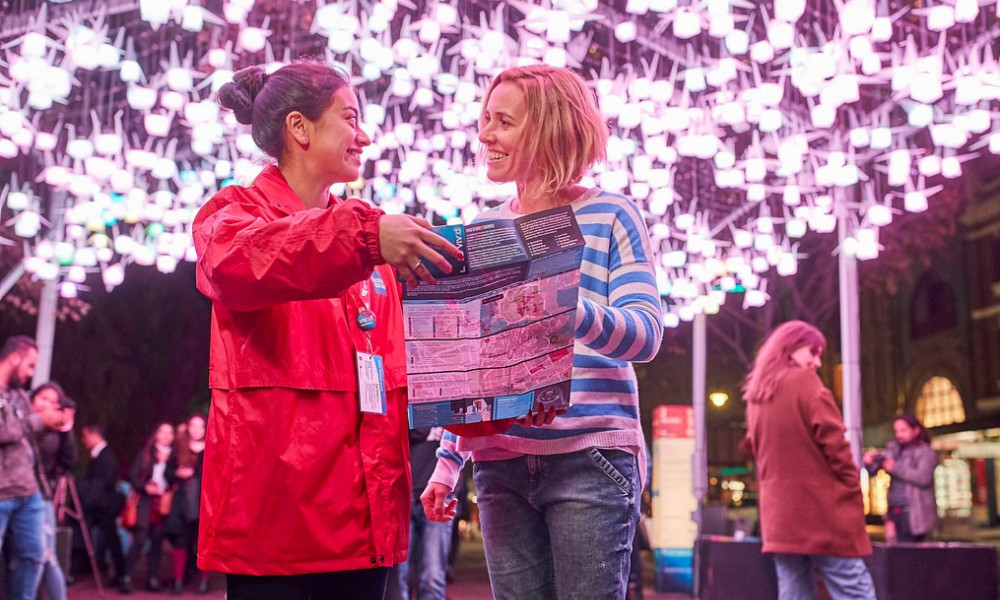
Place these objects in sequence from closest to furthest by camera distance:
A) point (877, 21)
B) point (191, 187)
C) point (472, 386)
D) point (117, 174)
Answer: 1. point (472, 386)
2. point (877, 21)
3. point (117, 174)
4. point (191, 187)

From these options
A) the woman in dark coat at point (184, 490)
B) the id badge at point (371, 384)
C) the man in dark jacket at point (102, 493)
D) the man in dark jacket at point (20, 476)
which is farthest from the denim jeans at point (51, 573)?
the id badge at point (371, 384)

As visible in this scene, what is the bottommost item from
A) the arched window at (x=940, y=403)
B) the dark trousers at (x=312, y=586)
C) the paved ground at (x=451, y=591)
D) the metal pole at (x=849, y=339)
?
the paved ground at (x=451, y=591)

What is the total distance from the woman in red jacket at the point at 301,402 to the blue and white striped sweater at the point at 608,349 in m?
0.29

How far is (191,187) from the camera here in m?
12.3

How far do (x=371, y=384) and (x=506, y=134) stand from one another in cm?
73

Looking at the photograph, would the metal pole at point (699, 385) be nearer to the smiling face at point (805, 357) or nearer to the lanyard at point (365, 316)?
the smiling face at point (805, 357)

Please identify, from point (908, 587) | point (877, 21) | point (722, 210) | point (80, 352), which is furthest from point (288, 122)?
point (80, 352)

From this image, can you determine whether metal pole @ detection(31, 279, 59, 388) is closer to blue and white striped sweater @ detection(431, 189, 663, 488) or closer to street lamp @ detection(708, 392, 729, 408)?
blue and white striped sweater @ detection(431, 189, 663, 488)

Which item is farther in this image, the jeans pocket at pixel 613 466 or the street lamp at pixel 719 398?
the street lamp at pixel 719 398

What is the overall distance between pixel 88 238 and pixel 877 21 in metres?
11.1

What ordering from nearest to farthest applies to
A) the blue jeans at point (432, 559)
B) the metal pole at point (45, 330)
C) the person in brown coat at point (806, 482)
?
the person in brown coat at point (806, 482) → the blue jeans at point (432, 559) → the metal pole at point (45, 330)

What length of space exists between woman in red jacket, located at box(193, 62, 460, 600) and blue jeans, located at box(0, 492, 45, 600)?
514 cm

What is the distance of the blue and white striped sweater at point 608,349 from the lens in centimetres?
229

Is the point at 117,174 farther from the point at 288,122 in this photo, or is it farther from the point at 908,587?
the point at 288,122
